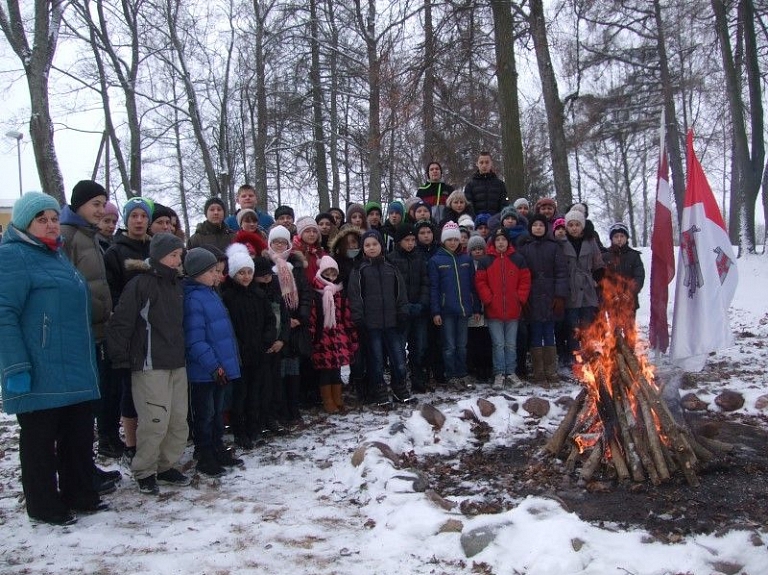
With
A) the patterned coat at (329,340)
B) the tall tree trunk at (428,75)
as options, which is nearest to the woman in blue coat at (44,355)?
the patterned coat at (329,340)

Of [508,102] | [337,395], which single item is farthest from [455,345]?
[508,102]

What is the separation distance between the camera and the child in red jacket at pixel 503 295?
24.7 ft

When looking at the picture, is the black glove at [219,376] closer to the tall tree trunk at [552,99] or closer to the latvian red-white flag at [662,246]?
the latvian red-white flag at [662,246]

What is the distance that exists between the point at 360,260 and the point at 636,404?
3697mm

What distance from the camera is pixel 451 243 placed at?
297 inches

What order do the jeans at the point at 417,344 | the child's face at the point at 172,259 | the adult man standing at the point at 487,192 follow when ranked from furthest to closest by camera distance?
the adult man standing at the point at 487,192, the jeans at the point at 417,344, the child's face at the point at 172,259

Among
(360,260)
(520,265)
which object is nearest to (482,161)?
(520,265)

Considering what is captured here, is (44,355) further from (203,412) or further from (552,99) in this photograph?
(552,99)

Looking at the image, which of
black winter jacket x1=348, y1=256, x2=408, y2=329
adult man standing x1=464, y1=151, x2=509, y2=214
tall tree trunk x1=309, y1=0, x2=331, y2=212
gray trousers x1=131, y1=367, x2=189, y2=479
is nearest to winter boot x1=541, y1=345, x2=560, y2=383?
black winter jacket x1=348, y1=256, x2=408, y2=329

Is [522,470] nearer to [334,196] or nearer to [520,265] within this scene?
[520,265]

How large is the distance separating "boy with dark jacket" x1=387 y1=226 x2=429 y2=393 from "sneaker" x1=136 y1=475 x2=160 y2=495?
11.4 feet

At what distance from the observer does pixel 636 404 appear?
15.1 feet

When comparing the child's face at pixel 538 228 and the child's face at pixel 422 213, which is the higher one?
the child's face at pixel 422 213

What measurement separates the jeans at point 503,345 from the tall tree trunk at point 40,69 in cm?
787
